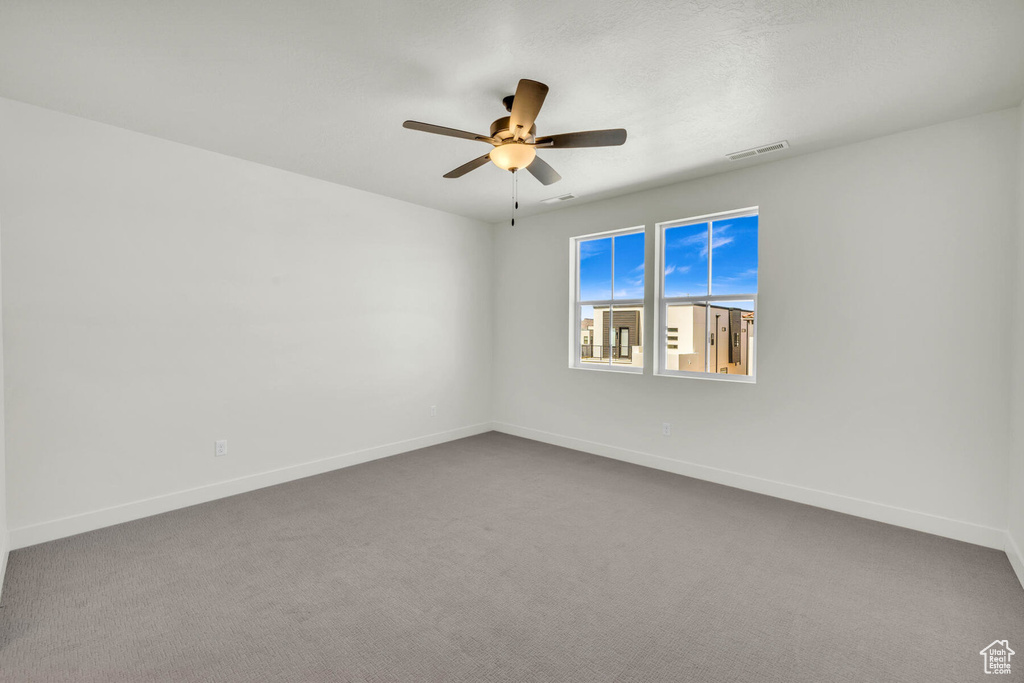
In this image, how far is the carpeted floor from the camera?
68.8 inches

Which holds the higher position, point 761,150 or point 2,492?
point 761,150

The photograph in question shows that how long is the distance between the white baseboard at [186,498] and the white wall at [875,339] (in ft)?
9.20

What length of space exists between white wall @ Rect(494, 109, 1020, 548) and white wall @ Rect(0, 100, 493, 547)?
9.20 ft

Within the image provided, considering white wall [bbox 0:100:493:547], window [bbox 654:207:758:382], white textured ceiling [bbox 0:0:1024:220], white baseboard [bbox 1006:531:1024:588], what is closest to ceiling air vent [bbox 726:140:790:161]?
white textured ceiling [bbox 0:0:1024:220]

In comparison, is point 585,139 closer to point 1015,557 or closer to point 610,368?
point 610,368

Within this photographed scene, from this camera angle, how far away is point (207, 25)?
6.41 feet

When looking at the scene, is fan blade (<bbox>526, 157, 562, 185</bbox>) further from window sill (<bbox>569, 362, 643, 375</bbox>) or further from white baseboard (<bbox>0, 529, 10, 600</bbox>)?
white baseboard (<bbox>0, 529, 10, 600</bbox>)

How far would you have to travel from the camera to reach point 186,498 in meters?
3.28

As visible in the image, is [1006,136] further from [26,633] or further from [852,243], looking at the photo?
[26,633]

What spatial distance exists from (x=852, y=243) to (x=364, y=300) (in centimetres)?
414

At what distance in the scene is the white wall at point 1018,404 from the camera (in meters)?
2.44

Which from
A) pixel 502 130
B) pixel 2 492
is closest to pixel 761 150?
pixel 502 130

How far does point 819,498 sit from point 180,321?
496 centimetres

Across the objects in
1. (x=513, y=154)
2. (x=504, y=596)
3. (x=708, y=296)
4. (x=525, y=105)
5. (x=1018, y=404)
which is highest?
(x=525, y=105)
